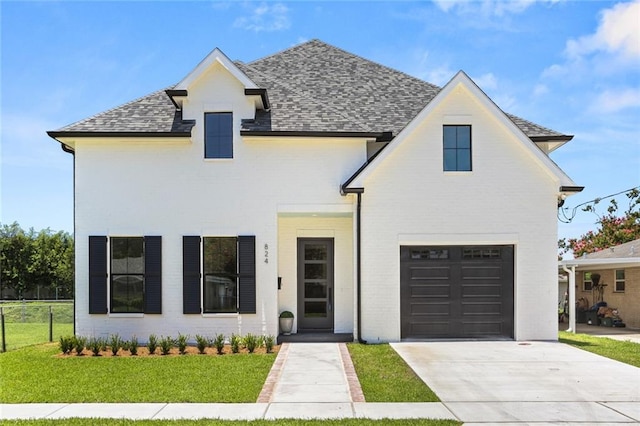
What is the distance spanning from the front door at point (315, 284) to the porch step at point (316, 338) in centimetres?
49

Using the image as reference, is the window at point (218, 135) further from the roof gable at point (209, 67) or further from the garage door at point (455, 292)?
the garage door at point (455, 292)

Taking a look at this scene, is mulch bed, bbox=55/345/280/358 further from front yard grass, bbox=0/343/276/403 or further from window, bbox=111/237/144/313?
window, bbox=111/237/144/313

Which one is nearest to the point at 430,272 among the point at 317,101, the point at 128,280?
the point at 317,101

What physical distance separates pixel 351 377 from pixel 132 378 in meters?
3.90

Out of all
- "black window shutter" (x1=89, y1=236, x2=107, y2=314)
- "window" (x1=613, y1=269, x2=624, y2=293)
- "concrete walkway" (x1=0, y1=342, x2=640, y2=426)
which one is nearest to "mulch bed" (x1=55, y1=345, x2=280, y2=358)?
"concrete walkway" (x1=0, y1=342, x2=640, y2=426)

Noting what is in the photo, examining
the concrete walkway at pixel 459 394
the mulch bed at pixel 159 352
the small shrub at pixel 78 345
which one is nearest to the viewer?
the concrete walkway at pixel 459 394

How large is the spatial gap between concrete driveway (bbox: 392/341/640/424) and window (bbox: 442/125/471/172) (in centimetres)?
449

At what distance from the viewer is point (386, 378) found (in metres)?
8.82

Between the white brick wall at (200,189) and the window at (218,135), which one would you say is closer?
the white brick wall at (200,189)

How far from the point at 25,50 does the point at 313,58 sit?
369 inches

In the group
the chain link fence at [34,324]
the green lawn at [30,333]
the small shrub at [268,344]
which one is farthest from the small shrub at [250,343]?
the green lawn at [30,333]

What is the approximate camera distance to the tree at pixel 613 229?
96.9ft

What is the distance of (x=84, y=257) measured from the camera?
1307 centimetres

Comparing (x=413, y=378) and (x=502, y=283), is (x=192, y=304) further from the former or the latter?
(x=502, y=283)
